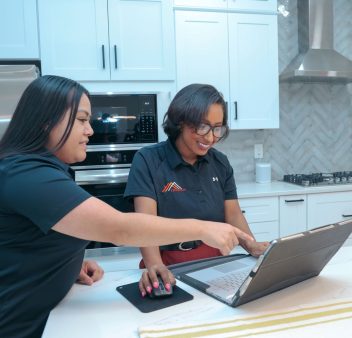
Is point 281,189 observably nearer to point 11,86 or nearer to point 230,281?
point 230,281

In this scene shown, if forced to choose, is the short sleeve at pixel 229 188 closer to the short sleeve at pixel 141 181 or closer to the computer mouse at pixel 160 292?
the short sleeve at pixel 141 181

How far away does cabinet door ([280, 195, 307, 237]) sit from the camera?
2.60 m

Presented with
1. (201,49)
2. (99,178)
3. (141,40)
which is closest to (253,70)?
(201,49)

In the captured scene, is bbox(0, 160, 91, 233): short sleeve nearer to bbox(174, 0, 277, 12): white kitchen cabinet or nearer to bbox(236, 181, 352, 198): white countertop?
bbox(236, 181, 352, 198): white countertop

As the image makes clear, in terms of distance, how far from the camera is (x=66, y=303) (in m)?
0.95

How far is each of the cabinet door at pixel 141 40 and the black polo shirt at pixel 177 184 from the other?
112cm

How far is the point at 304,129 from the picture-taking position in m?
3.32

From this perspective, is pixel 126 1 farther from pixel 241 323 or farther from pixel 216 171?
pixel 241 323

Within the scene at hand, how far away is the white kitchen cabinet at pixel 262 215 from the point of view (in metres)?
2.54

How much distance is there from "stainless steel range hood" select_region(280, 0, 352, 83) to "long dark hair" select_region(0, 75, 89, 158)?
91.6 inches

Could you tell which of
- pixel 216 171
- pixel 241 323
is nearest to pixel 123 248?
pixel 216 171

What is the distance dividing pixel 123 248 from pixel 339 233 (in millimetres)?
1644

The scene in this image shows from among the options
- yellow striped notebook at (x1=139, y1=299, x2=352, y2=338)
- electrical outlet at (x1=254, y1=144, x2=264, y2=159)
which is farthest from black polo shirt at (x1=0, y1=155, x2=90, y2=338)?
electrical outlet at (x1=254, y1=144, x2=264, y2=159)

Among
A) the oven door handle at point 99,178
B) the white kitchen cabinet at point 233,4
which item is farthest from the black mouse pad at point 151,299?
the white kitchen cabinet at point 233,4
